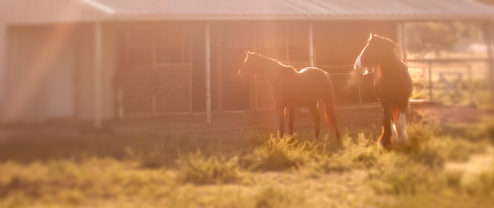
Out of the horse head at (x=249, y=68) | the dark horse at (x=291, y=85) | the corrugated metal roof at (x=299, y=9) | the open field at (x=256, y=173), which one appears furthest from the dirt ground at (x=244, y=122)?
the corrugated metal roof at (x=299, y=9)

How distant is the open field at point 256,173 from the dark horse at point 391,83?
0.28 metres

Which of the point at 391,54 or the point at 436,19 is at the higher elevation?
the point at 436,19

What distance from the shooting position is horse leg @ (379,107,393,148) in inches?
196

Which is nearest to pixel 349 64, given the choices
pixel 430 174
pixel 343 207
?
pixel 430 174

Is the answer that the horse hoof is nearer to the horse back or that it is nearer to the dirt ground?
the horse back

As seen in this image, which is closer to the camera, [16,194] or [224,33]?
[16,194]

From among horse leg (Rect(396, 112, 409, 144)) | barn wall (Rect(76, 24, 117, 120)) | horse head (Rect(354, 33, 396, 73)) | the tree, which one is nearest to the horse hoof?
horse leg (Rect(396, 112, 409, 144))

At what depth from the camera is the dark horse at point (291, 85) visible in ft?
19.6

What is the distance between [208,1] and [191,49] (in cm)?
262

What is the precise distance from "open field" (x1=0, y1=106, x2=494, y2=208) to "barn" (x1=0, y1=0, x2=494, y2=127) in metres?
1.17

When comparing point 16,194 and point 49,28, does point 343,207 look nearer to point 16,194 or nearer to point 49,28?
point 16,194

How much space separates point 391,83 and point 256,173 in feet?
7.05

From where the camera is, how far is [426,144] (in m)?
4.50

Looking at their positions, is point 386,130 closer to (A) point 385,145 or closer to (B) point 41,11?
(A) point 385,145
